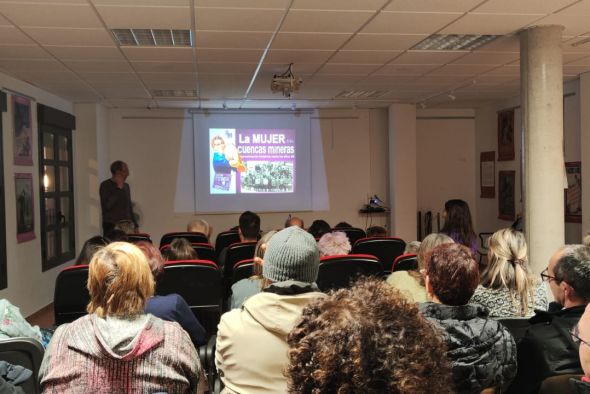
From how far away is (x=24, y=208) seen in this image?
6.50 m

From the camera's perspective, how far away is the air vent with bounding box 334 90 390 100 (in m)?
8.06

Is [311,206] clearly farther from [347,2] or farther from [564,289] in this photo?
[564,289]

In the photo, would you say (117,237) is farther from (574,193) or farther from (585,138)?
(574,193)

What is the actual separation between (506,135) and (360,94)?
2.94 meters

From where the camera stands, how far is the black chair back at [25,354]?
2.15 metres

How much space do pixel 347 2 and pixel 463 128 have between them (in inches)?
284

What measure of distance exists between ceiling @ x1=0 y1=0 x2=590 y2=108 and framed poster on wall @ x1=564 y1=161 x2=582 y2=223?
4.11 ft

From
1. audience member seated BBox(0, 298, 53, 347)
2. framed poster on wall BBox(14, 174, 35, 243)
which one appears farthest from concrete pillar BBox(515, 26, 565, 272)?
framed poster on wall BBox(14, 174, 35, 243)

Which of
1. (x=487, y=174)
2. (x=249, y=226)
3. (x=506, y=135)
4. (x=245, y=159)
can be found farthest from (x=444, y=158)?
(x=249, y=226)

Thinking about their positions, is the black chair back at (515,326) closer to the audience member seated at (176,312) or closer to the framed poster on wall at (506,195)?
the audience member seated at (176,312)

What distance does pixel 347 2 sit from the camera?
12.6ft

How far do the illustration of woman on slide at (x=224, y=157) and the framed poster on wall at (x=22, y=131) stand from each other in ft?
11.4

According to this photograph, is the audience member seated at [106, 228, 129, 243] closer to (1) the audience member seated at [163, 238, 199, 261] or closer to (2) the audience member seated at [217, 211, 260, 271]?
(1) the audience member seated at [163, 238, 199, 261]

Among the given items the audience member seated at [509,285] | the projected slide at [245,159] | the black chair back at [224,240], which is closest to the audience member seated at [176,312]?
the audience member seated at [509,285]
